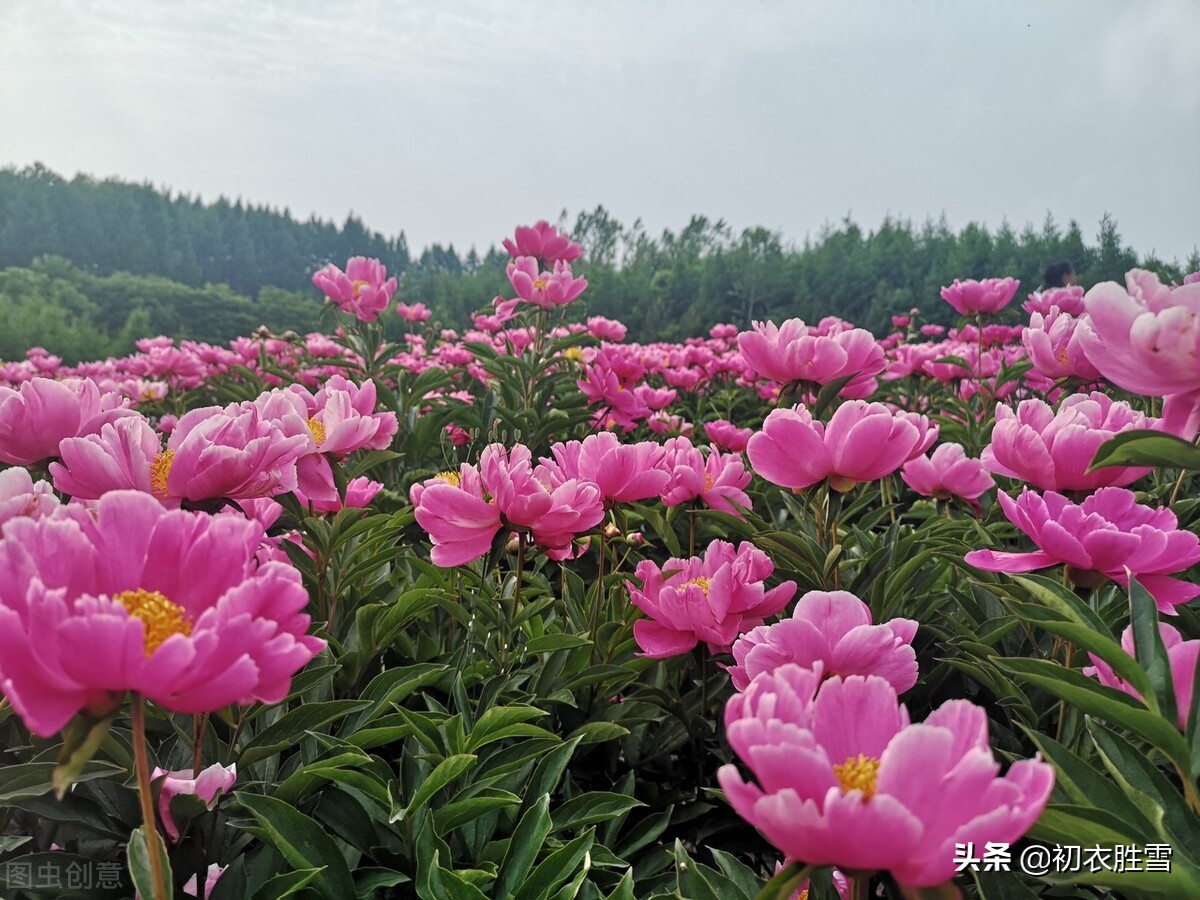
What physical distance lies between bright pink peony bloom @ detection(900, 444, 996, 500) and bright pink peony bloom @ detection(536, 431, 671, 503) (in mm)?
597

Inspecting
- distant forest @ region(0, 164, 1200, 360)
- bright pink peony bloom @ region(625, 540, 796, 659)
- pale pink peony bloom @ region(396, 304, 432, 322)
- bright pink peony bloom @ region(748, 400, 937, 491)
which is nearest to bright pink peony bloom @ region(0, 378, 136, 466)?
bright pink peony bloom @ region(625, 540, 796, 659)

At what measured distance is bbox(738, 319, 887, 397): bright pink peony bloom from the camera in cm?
157

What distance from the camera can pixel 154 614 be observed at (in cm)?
59

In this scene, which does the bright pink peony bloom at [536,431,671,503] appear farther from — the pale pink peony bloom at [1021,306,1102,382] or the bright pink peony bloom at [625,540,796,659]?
the pale pink peony bloom at [1021,306,1102,382]

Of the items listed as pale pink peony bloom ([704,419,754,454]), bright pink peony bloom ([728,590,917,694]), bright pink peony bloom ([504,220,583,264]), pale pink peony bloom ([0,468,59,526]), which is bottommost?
pale pink peony bloom ([704,419,754,454])

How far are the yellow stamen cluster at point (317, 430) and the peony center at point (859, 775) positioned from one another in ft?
3.20

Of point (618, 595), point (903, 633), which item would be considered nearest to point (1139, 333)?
point (903, 633)

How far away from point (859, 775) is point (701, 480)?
98 cm

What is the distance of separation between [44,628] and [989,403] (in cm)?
332

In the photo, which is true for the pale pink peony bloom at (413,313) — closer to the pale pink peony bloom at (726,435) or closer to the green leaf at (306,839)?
the pale pink peony bloom at (726,435)

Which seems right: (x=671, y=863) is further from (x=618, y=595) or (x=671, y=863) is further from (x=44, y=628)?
(x=44, y=628)

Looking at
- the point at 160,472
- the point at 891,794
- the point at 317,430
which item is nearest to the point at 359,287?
the point at 317,430

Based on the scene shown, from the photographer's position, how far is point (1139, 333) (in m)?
0.65

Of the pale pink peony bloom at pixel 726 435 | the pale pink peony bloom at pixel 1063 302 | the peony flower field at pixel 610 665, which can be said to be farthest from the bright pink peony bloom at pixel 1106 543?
the pale pink peony bloom at pixel 1063 302
